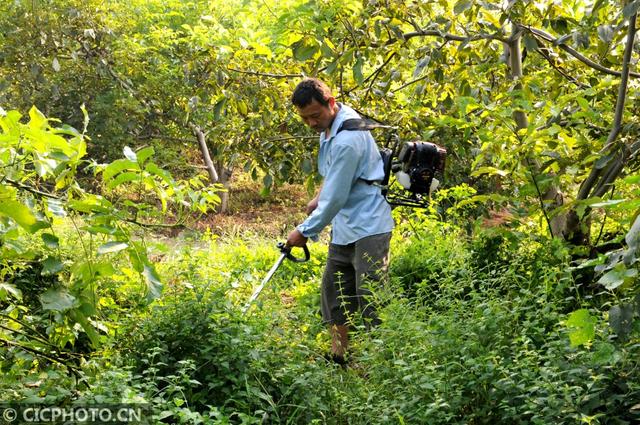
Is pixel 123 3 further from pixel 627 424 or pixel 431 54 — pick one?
pixel 627 424

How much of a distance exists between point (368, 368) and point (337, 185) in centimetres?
125

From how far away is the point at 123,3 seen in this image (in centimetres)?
1419

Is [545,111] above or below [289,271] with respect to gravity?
above

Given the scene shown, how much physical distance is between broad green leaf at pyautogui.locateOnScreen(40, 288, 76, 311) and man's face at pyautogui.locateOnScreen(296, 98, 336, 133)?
7.92 feet

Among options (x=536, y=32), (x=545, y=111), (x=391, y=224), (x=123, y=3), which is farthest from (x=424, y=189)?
(x=123, y=3)

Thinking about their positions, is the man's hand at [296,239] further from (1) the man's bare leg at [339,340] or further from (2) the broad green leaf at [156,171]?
(2) the broad green leaf at [156,171]

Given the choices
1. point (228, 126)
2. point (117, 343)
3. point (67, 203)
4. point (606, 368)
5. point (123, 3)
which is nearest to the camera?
point (67, 203)

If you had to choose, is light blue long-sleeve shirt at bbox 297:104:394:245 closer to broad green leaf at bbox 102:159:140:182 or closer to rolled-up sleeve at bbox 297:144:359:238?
rolled-up sleeve at bbox 297:144:359:238

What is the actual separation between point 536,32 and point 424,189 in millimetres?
1454

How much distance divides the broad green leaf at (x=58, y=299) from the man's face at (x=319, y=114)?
95.0 inches

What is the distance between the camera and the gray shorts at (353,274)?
4879mm

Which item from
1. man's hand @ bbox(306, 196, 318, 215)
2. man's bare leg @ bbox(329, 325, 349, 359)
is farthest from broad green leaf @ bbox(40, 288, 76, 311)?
man's hand @ bbox(306, 196, 318, 215)

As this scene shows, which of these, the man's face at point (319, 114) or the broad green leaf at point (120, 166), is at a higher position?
the broad green leaf at point (120, 166)

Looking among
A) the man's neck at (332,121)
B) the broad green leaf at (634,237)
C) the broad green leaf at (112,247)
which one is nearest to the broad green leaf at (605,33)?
the man's neck at (332,121)
